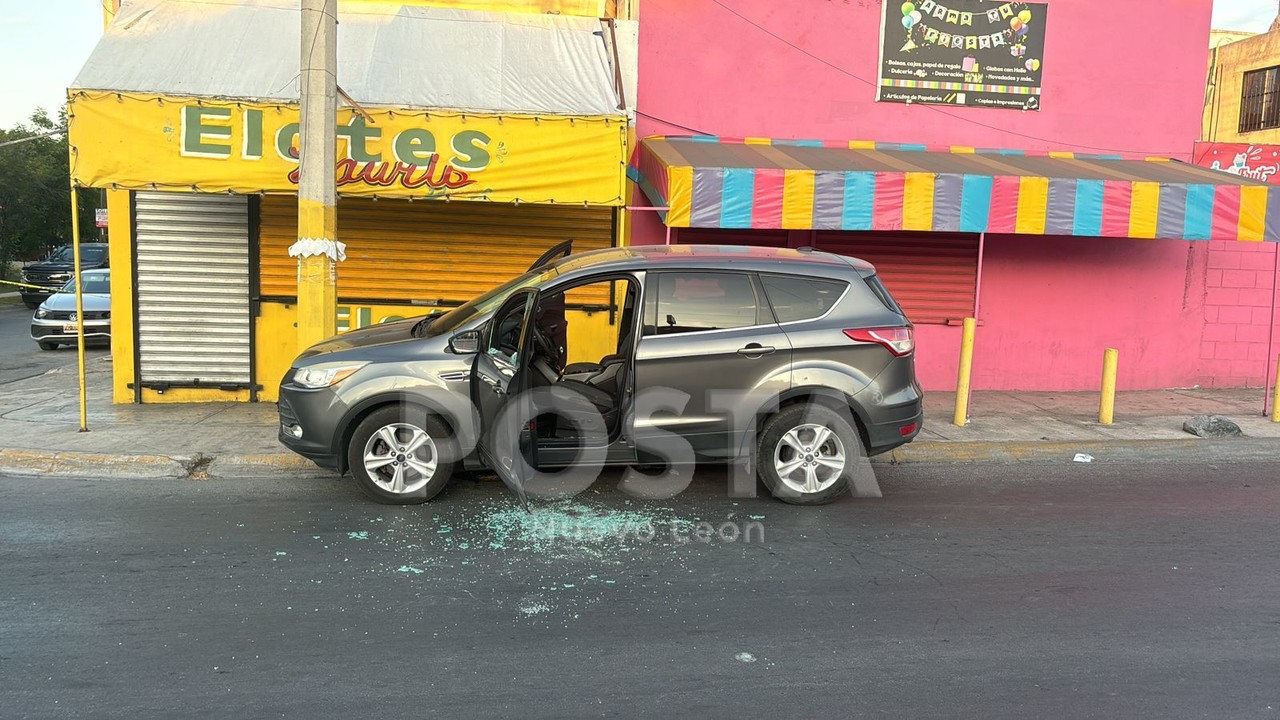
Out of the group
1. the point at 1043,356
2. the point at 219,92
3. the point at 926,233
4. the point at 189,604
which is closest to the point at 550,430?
the point at 189,604

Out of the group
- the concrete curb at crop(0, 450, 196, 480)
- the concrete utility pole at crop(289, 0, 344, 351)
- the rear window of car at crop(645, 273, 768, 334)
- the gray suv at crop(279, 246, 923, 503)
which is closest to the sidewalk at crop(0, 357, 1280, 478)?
the concrete curb at crop(0, 450, 196, 480)

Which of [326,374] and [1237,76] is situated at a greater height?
[1237,76]

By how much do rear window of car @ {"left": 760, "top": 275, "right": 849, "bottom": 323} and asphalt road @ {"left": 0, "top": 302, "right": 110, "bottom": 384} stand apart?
10.4 metres

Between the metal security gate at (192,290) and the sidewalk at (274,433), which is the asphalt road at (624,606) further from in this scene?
the metal security gate at (192,290)

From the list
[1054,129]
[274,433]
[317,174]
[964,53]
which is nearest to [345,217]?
[317,174]

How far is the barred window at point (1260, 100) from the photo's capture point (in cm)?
2131

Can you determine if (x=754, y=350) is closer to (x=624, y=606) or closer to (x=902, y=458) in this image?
(x=624, y=606)

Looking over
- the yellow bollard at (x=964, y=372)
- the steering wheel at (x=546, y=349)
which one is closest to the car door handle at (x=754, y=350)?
the steering wheel at (x=546, y=349)

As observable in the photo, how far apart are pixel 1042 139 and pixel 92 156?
1031 centimetres

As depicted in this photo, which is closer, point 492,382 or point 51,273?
point 492,382

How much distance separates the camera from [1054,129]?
11.2 metres

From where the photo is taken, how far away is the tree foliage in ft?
108

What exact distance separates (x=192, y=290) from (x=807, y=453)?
22.7 feet

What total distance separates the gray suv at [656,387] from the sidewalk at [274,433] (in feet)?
4.67
